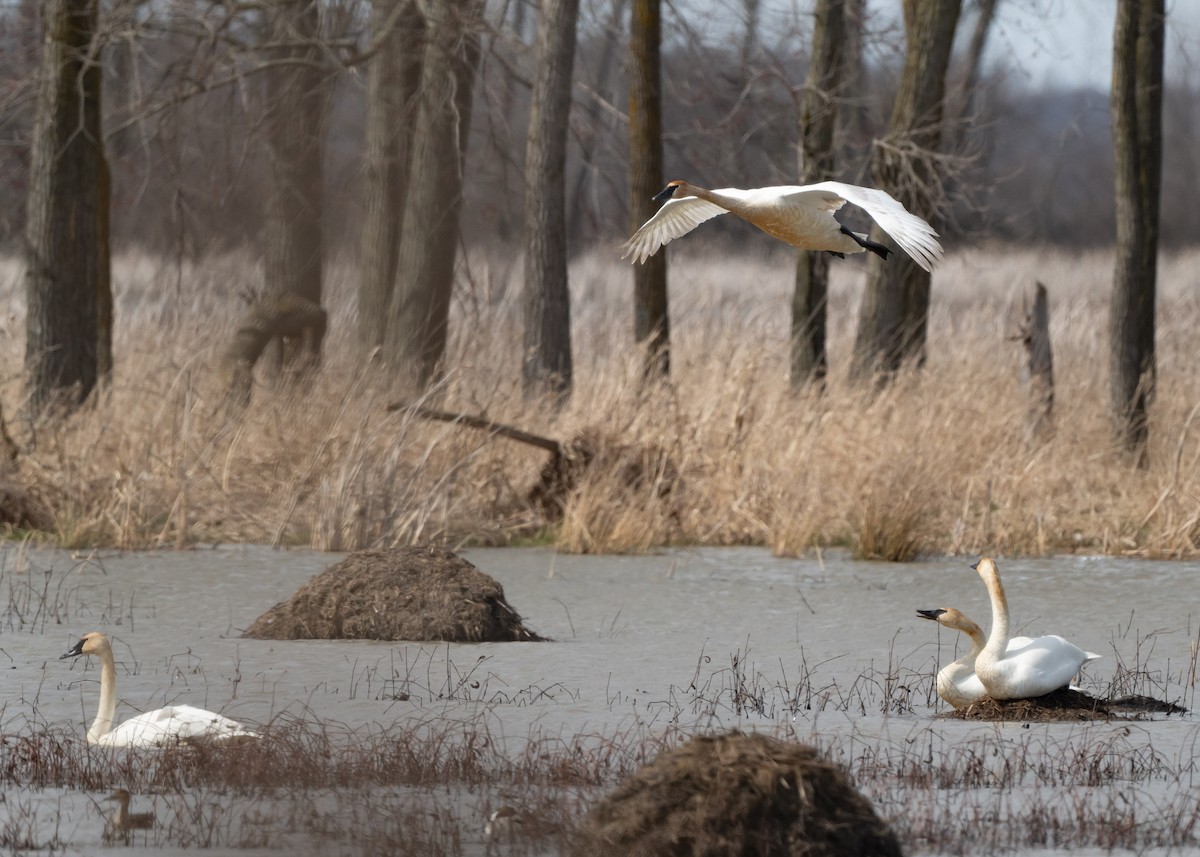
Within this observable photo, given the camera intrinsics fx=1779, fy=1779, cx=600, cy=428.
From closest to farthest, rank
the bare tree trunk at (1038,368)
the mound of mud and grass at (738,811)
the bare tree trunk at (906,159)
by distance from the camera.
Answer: the mound of mud and grass at (738,811), the bare tree trunk at (1038,368), the bare tree trunk at (906,159)

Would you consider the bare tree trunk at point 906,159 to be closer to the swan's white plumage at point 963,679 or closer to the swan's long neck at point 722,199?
the swan's white plumage at point 963,679

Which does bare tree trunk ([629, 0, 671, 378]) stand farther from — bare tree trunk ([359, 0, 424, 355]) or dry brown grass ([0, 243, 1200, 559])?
bare tree trunk ([359, 0, 424, 355])

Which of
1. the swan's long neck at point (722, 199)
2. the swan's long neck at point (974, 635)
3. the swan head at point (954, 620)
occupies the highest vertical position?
the swan's long neck at point (722, 199)

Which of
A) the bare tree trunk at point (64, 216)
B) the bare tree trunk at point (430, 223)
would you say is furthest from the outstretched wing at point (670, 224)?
the bare tree trunk at point (430, 223)

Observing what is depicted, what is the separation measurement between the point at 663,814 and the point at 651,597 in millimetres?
4986

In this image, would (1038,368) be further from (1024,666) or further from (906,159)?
(1024,666)

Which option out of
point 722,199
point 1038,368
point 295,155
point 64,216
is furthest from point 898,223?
point 295,155

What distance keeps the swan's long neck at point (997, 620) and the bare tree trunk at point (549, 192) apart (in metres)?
8.05

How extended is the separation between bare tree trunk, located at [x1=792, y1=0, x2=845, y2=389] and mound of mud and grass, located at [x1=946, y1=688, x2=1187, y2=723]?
26.4ft

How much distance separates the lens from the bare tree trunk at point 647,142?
46.4 ft

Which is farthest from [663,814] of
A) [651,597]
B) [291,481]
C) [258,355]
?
[258,355]

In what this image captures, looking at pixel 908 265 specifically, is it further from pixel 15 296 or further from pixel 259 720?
pixel 15 296

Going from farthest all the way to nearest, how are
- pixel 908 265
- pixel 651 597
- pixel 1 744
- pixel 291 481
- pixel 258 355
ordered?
pixel 258 355 → pixel 908 265 → pixel 291 481 → pixel 651 597 → pixel 1 744

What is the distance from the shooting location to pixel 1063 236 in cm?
5578
